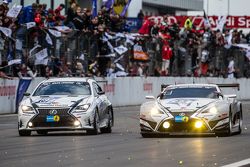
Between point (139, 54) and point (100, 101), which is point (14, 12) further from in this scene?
point (139, 54)

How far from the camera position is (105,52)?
41.8 metres

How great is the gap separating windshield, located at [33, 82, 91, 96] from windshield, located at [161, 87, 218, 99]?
200cm

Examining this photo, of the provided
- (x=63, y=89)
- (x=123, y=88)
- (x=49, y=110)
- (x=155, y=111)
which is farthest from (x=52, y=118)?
(x=123, y=88)

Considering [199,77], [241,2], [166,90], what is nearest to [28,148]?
[166,90]

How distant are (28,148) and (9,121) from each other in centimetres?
1198

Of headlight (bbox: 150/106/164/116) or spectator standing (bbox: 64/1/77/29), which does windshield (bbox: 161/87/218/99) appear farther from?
spectator standing (bbox: 64/1/77/29)

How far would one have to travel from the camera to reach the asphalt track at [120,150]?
1482cm

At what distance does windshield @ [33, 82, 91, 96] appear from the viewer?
78.2 feet

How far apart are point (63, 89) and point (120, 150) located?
6662 mm

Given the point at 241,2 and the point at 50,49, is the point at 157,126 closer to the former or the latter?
the point at 50,49

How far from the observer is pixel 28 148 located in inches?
715

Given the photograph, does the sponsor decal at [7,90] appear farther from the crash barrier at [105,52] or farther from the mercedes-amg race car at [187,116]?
the mercedes-amg race car at [187,116]

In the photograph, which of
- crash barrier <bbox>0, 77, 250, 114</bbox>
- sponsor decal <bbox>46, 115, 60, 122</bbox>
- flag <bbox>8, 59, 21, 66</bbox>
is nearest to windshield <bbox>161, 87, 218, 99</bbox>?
sponsor decal <bbox>46, 115, 60, 122</bbox>

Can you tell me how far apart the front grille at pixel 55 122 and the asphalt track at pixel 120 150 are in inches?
11.9
